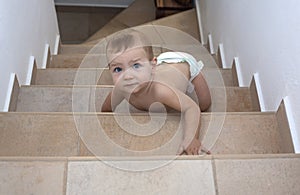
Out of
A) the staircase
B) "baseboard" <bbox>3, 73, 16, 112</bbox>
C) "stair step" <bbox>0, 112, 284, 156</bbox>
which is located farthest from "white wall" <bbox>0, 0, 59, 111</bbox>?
"stair step" <bbox>0, 112, 284, 156</bbox>

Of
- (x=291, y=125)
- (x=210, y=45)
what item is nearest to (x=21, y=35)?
(x=291, y=125)

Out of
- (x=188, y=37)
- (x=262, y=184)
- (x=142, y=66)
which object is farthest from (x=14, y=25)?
(x=188, y=37)

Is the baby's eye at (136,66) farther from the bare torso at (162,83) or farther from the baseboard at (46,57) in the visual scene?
the baseboard at (46,57)

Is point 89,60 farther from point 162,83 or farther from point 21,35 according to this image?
point 162,83

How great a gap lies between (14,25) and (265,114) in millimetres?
1109

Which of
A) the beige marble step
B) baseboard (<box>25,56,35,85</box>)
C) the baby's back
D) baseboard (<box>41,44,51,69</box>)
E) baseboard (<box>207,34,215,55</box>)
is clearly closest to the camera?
the beige marble step

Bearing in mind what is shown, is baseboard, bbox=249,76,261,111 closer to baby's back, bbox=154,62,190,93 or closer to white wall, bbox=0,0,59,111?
baby's back, bbox=154,62,190,93

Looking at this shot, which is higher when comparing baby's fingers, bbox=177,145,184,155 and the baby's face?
the baby's face

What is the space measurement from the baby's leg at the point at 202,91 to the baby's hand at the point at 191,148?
0.53m

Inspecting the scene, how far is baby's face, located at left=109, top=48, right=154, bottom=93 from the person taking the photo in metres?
1.37

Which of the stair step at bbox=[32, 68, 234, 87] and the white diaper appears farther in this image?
the stair step at bbox=[32, 68, 234, 87]

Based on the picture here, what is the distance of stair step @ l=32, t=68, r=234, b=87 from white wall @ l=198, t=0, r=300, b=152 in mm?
137

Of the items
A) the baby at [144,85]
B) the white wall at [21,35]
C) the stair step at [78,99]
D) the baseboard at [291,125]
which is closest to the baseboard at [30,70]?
the white wall at [21,35]

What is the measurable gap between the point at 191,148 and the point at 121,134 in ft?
0.79
